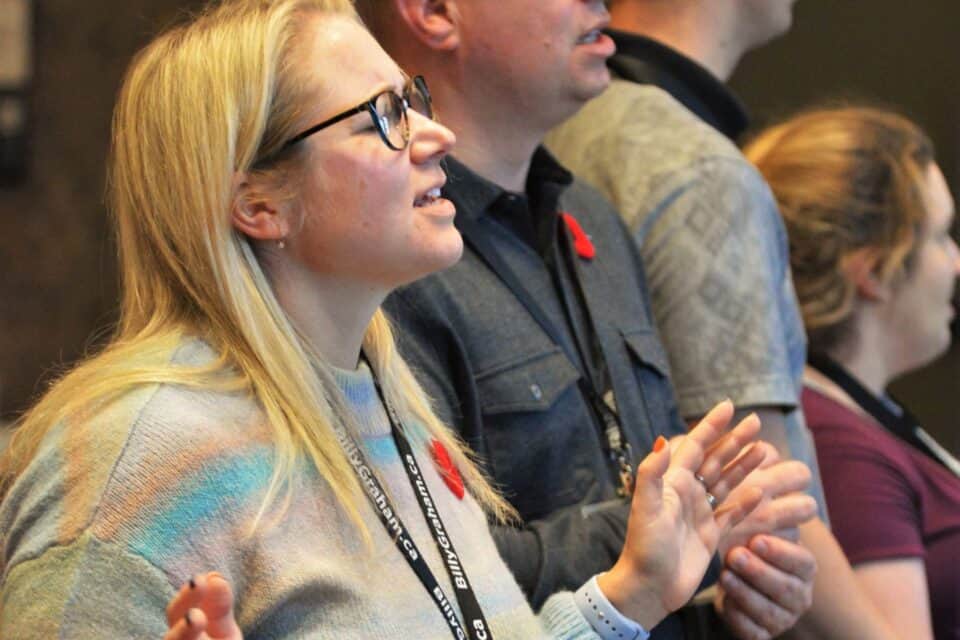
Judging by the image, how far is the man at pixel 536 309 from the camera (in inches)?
78.8

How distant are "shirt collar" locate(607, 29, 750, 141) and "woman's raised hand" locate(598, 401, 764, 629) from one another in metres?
0.84

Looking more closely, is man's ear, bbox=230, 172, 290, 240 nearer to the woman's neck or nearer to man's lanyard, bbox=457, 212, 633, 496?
the woman's neck

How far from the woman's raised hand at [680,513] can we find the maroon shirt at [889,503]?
0.83 metres

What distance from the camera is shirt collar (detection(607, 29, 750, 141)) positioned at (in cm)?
261

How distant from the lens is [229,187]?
159 cm

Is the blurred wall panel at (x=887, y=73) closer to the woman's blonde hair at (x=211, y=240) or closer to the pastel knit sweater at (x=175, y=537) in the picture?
the woman's blonde hair at (x=211, y=240)

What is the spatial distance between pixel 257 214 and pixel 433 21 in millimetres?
678

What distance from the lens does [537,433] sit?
2033 mm

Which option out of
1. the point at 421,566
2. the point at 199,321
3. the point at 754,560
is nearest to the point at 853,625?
the point at 754,560

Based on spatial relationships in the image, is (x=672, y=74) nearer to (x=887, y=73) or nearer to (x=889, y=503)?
(x=889, y=503)

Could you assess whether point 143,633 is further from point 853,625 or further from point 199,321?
point 853,625

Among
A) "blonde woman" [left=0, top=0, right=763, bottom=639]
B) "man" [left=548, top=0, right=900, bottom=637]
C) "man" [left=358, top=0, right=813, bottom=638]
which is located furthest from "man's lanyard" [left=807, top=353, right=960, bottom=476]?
"blonde woman" [left=0, top=0, right=763, bottom=639]

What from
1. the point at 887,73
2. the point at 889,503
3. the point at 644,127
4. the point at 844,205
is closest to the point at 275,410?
the point at 644,127

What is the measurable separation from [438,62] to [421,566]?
875mm
